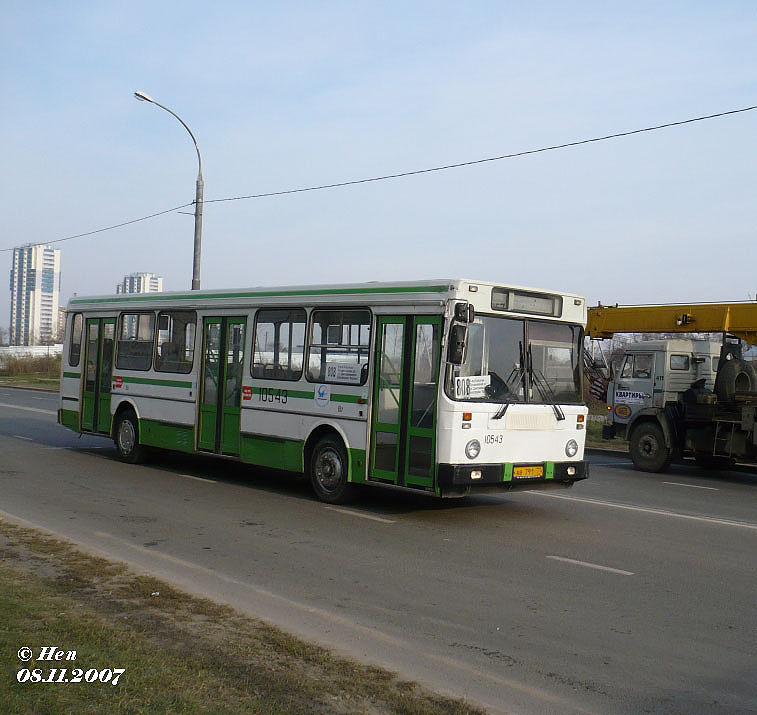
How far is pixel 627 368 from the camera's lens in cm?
2031

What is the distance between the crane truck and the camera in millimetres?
18141

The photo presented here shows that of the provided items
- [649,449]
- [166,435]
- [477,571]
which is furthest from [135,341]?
[649,449]

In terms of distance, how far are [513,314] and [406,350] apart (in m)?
Result: 1.37

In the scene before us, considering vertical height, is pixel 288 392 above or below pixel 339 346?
below

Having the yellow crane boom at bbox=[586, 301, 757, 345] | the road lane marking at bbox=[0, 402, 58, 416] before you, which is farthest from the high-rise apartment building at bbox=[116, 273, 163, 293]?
the yellow crane boom at bbox=[586, 301, 757, 345]

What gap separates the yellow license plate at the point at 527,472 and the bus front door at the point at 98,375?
8.37 meters

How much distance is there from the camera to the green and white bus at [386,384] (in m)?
10.6

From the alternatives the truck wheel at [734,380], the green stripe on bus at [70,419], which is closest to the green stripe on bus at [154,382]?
the green stripe on bus at [70,419]

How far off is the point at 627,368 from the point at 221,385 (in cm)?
1019

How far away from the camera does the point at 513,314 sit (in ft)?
36.4

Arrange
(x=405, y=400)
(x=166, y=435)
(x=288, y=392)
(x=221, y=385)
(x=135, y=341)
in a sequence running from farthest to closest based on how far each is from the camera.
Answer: (x=135, y=341) → (x=166, y=435) → (x=221, y=385) → (x=288, y=392) → (x=405, y=400)

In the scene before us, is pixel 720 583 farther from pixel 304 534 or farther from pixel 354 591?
pixel 304 534

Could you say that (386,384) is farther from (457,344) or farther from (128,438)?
(128,438)

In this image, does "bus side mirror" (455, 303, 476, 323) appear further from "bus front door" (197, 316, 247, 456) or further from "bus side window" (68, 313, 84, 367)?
"bus side window" (68, 313, 84, 367)
